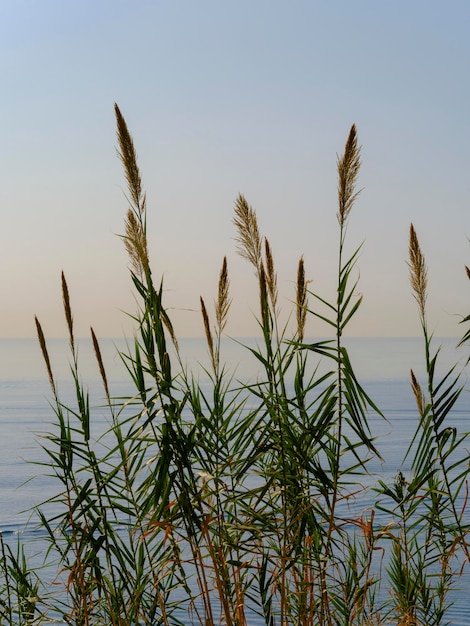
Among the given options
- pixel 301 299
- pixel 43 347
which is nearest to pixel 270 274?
pixel 301 299

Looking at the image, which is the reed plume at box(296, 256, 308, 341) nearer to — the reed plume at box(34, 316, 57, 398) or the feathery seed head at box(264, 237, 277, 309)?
the feathery seed head at box(264, 237, 277, 309)

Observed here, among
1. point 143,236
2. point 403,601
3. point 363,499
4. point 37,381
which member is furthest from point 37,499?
point 37,381

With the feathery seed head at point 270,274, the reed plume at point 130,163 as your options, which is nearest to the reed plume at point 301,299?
the feathery seed head at point 270,274

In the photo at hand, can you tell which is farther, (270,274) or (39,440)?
(39,440)

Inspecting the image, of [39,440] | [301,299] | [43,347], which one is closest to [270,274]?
[301,299]

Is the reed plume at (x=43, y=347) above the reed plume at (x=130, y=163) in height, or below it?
below

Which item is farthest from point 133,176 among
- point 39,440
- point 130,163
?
point 39,440

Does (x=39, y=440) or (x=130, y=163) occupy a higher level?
(x=130, y=163)

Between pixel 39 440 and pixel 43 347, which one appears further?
pixel 39 440

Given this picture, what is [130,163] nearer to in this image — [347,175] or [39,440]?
[347,175]

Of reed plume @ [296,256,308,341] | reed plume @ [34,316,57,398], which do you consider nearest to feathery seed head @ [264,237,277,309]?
reed plume @ [296,256,308,341]

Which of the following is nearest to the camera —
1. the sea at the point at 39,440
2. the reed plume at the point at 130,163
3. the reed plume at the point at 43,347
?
the reed plume at the point at 130,163

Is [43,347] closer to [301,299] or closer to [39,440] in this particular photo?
[301,299]

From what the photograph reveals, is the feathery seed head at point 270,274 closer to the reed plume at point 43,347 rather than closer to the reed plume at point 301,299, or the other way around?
the reed plume at point 301,299
